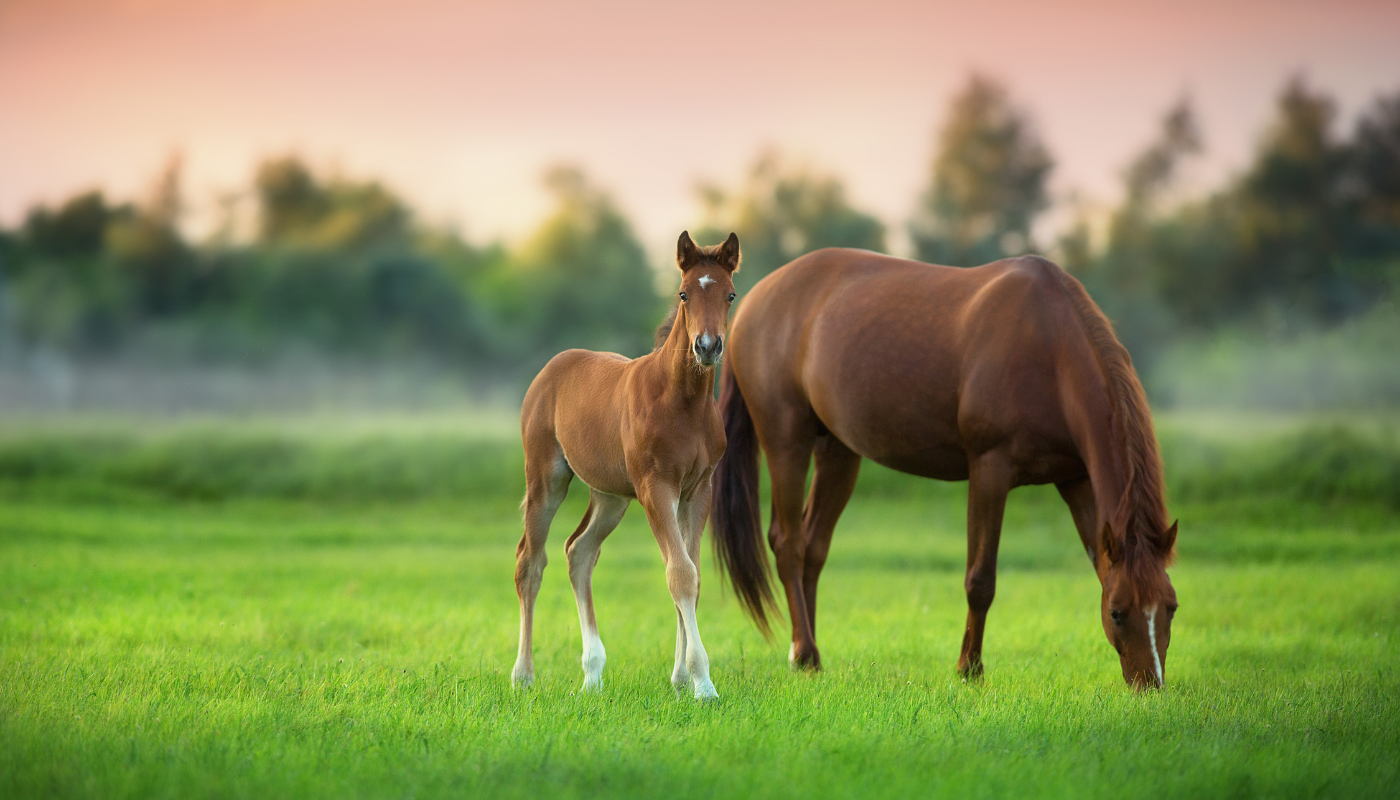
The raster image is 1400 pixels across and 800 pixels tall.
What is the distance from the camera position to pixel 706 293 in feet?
17.8

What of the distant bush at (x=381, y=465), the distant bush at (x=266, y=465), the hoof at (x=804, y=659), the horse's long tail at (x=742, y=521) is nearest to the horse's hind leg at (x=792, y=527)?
the hoof at (x=804, y=659)

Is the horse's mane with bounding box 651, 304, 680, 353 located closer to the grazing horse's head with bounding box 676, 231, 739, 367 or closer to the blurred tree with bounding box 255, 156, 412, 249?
the grazing horse's head with bounding box 676, 231, 739, 367

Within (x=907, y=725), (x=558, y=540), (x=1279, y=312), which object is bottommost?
(x=558, y=540)

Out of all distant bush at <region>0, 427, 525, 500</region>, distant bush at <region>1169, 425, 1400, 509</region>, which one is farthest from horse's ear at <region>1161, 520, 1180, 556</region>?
distant bush at <region>0, 427, 525, 500</region>

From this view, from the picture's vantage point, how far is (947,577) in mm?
12266

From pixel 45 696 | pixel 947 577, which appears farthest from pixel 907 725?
pixel 947 577

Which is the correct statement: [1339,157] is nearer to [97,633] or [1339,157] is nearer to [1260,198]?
[1260,198]

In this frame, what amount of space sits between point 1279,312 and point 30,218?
30048mm

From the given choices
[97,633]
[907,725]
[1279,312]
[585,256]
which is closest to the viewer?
[907,725]

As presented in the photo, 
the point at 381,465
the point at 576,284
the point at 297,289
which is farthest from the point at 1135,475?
the point at 576,284

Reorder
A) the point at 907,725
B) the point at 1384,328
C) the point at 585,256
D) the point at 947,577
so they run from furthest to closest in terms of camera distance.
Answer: the point at 585,256 → the point at 1384,328 → the point at 947,577 → the point at 907,725

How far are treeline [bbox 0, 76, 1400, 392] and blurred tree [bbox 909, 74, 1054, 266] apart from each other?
0.21ft

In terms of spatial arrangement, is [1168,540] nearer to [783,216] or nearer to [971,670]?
[971,670]

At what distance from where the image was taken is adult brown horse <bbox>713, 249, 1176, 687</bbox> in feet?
19.2
